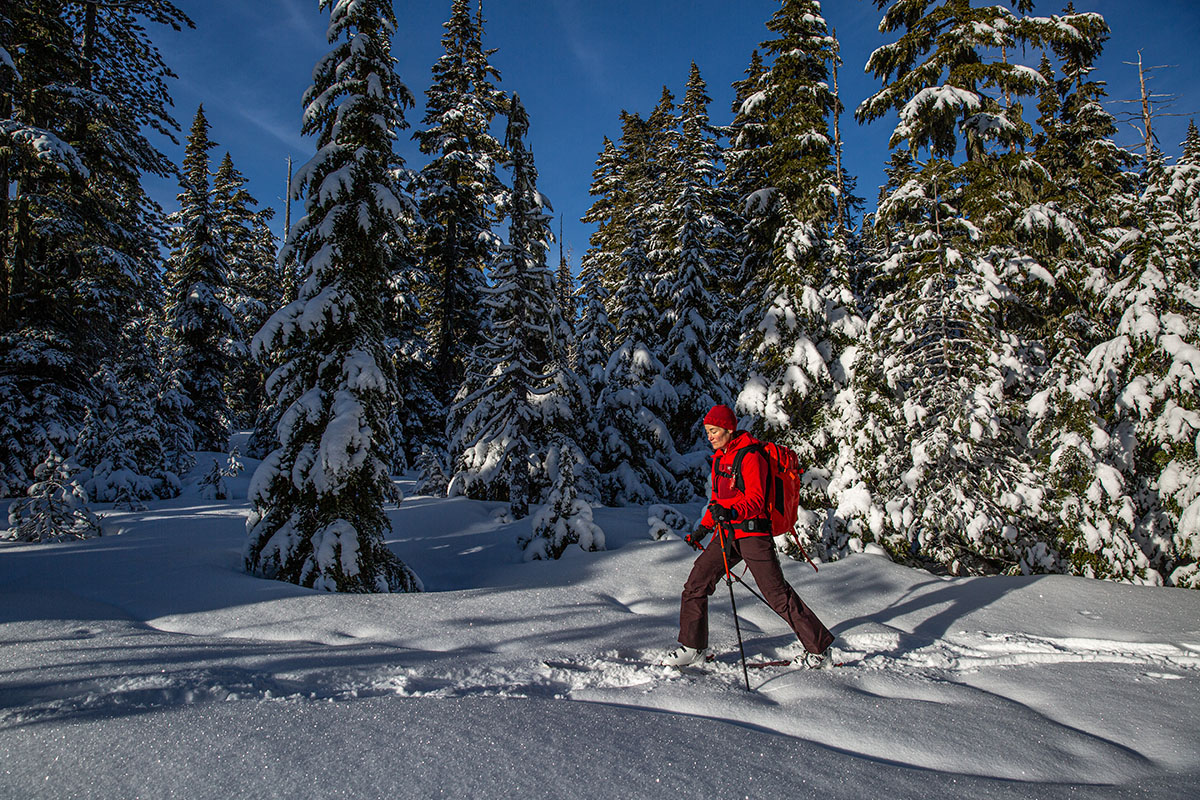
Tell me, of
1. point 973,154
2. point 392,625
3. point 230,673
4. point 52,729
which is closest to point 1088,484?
point 973,154

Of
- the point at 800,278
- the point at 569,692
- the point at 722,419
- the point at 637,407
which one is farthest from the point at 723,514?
the point at 637,407

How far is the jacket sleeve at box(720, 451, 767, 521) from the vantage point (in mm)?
4562

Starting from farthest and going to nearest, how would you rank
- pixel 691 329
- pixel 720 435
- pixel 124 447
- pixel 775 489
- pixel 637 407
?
1. pixel 691 329
2. pixel 637 407
3. pixel 124 447
4. pixel 720 435
5. pixel 775 489

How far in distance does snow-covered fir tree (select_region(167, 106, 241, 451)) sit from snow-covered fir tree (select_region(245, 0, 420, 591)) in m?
21.1

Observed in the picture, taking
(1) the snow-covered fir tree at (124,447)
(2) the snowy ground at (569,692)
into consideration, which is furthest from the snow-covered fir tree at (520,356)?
(1) the snow-covered fir tree at (124,447)

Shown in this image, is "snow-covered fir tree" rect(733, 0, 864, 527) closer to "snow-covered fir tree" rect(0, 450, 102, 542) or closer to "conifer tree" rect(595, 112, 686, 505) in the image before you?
"conifer tree" rect(595, 112, 686, 505)

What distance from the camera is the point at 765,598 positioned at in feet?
15.1

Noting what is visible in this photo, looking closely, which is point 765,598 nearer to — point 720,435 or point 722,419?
point 720,435

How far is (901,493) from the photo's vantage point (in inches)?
366

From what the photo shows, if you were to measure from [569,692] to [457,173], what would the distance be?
2267 centimetres

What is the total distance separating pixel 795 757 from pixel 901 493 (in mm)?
7565

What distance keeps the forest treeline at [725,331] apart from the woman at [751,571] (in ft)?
14.4

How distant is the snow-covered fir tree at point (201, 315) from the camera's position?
991 inches

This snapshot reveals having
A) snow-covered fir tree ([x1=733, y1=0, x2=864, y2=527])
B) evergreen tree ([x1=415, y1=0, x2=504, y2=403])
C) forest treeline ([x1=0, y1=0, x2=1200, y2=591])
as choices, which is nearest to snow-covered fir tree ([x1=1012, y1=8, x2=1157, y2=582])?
forest treeline ([x1=0, y1=0, x2=1200, y2=591])
